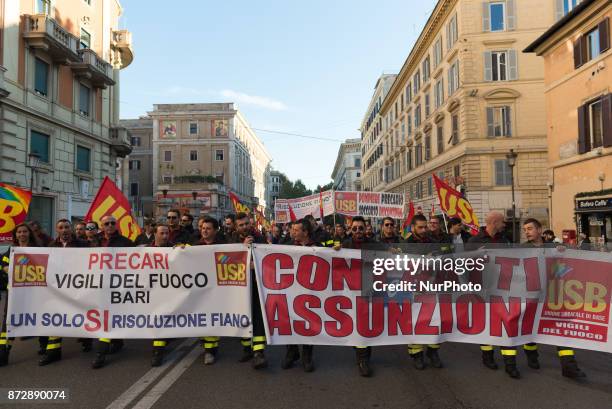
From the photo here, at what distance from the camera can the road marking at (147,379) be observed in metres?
4.02

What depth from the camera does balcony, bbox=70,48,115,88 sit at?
74.4 feet

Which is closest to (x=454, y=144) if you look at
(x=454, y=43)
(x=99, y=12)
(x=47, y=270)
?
(x=454, y=43)

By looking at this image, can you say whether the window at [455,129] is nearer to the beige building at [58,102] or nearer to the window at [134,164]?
the beige building at [58,102]

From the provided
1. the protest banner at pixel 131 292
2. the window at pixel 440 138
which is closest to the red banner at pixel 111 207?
the protest banner at pixel 131 292

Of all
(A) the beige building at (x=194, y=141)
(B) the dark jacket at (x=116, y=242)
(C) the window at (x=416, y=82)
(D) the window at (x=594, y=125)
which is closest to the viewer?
(B) the dark jacket at (x=116, y=242)

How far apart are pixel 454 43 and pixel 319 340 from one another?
2894 centimetres

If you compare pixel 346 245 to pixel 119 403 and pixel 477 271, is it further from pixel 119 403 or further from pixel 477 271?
pixel 119 403

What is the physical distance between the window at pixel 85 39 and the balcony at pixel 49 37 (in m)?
2.61

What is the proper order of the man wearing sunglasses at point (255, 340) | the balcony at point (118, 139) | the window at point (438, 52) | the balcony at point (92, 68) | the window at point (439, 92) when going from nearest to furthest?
the man wearing sunglasses at point (255, 340) < the balcony at point (92, 68) < the balcony at point (118, 139) < the window at point (439, 92) < the window at point (438, 52)

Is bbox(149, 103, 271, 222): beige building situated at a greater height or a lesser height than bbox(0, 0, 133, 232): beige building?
greater

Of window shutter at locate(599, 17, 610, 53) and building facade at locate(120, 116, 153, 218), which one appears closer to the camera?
window shutter at locate(599, 17, 610, 53)

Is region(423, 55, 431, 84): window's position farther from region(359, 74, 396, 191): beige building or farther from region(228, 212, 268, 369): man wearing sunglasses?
region(228, 212, 268, 369): man wearing sunglasses

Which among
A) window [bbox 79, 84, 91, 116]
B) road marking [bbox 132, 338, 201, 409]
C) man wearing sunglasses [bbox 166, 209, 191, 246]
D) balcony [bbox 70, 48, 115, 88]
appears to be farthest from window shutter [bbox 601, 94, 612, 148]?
window [bbox 79, 84, 91, 116]

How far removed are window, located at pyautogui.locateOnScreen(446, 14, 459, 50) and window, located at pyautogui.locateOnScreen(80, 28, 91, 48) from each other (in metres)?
22.3
